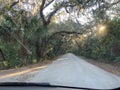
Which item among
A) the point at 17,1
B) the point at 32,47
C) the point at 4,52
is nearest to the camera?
the point at 17,1

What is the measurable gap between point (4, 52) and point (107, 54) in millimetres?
13114

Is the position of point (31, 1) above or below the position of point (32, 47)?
above

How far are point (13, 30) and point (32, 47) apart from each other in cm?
943

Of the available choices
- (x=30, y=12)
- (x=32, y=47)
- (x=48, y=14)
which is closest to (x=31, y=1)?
(x=30, y=12)

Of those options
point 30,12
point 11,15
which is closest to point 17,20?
point 11,15

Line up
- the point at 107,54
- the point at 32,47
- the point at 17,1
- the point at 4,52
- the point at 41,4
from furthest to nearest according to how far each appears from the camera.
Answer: the point at 4,52, the point at 32,47, the point at 107,54, the point at 41,4, the point at 17,1

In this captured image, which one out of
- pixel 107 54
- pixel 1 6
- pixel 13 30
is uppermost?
pixel 1 6

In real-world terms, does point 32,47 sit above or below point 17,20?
below

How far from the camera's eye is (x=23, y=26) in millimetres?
24578

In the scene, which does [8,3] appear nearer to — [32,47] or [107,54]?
[32,47]

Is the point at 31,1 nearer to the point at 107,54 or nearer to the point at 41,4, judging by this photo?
the point at 41,4

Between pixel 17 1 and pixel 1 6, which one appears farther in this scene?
pixel 17 1

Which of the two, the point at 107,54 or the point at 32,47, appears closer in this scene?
the point at 107,54

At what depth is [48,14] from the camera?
1282 inches
